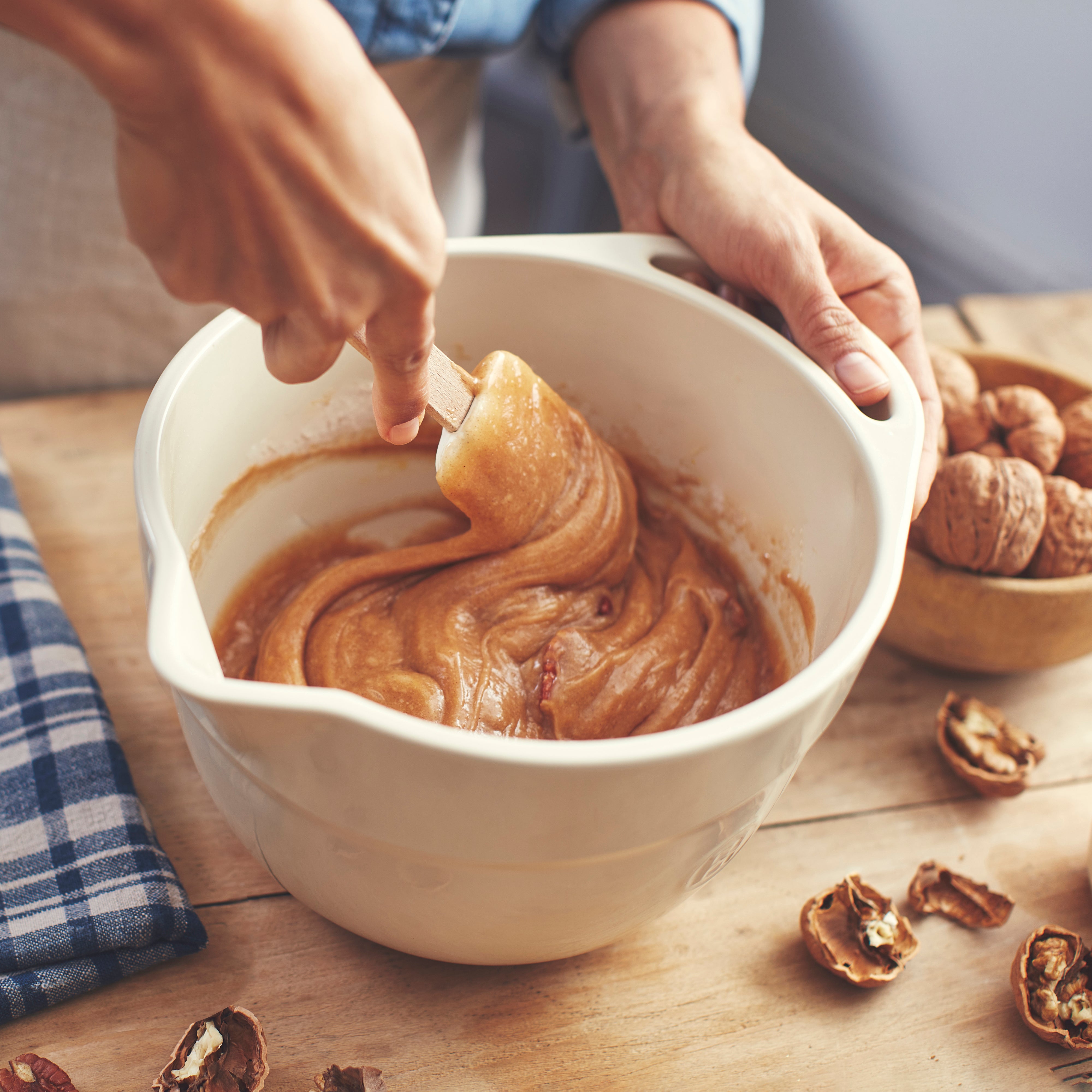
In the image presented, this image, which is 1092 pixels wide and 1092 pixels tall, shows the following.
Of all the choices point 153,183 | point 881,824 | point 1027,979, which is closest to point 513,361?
point 153,183

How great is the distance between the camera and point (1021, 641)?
84 centimetres

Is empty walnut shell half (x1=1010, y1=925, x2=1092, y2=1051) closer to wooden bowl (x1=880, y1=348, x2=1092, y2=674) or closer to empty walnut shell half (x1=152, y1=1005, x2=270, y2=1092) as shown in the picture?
wooden bowl (x1=880, y1=348, x2=1092, y2=674)

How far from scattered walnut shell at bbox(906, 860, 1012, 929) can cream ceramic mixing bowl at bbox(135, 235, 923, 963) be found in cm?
19

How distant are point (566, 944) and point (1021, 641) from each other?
0.50 meters

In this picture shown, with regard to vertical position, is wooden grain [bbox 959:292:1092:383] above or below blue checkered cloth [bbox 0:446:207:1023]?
above

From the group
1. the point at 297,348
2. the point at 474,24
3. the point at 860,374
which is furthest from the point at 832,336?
the point at 474,24

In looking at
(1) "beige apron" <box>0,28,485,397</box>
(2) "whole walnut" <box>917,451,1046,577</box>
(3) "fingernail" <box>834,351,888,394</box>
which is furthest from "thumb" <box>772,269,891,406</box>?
(1) "beige apron" <box>0,28,485,397</box>

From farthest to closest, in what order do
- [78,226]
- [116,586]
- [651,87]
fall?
[78,226] → [651,87] → [116,586]

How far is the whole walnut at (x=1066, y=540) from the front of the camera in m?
0.84

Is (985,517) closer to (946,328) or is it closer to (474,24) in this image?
(946,328)

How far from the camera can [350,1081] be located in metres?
0.59

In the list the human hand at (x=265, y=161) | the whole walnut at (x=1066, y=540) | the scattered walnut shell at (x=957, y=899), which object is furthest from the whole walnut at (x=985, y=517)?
the human hand at (x=265, y=161)

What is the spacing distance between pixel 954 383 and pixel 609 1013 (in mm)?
685

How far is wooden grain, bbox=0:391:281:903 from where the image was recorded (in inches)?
28.5
